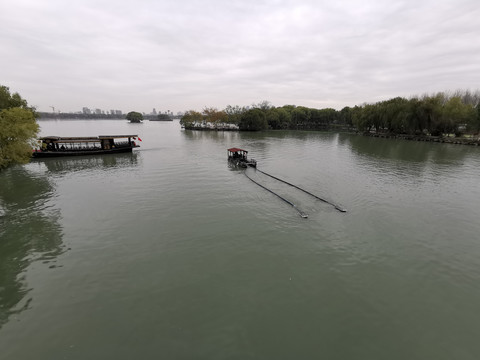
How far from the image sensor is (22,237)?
19.0m

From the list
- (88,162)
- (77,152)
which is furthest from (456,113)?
(77,152)

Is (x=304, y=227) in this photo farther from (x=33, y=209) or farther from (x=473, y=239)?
(x=33, y=209)

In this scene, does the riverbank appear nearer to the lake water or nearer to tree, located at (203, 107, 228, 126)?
the lake water

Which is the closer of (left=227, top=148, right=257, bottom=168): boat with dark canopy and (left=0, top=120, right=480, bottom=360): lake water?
(left=0, top=120, right=480, bottom=360): lake water

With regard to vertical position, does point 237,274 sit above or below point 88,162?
below

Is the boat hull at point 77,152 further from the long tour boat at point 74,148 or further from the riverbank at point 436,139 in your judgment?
the riverbank at point 436,139

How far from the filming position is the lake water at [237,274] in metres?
10.4

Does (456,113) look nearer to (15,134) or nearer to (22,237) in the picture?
(22,237)

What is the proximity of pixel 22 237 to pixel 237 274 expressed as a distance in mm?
18571

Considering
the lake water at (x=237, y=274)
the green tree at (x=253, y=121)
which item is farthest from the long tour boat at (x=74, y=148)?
the green tree at (x=253, y=121)

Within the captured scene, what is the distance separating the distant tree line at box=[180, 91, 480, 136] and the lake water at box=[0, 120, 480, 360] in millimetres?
76173

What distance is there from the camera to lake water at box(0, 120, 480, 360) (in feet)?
34.2

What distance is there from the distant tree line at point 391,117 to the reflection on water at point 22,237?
4441 inches

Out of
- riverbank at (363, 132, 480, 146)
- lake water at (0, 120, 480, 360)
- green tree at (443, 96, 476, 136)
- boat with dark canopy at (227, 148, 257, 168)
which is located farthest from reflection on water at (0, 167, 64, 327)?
green tree at (443, 96, 476, 136)
